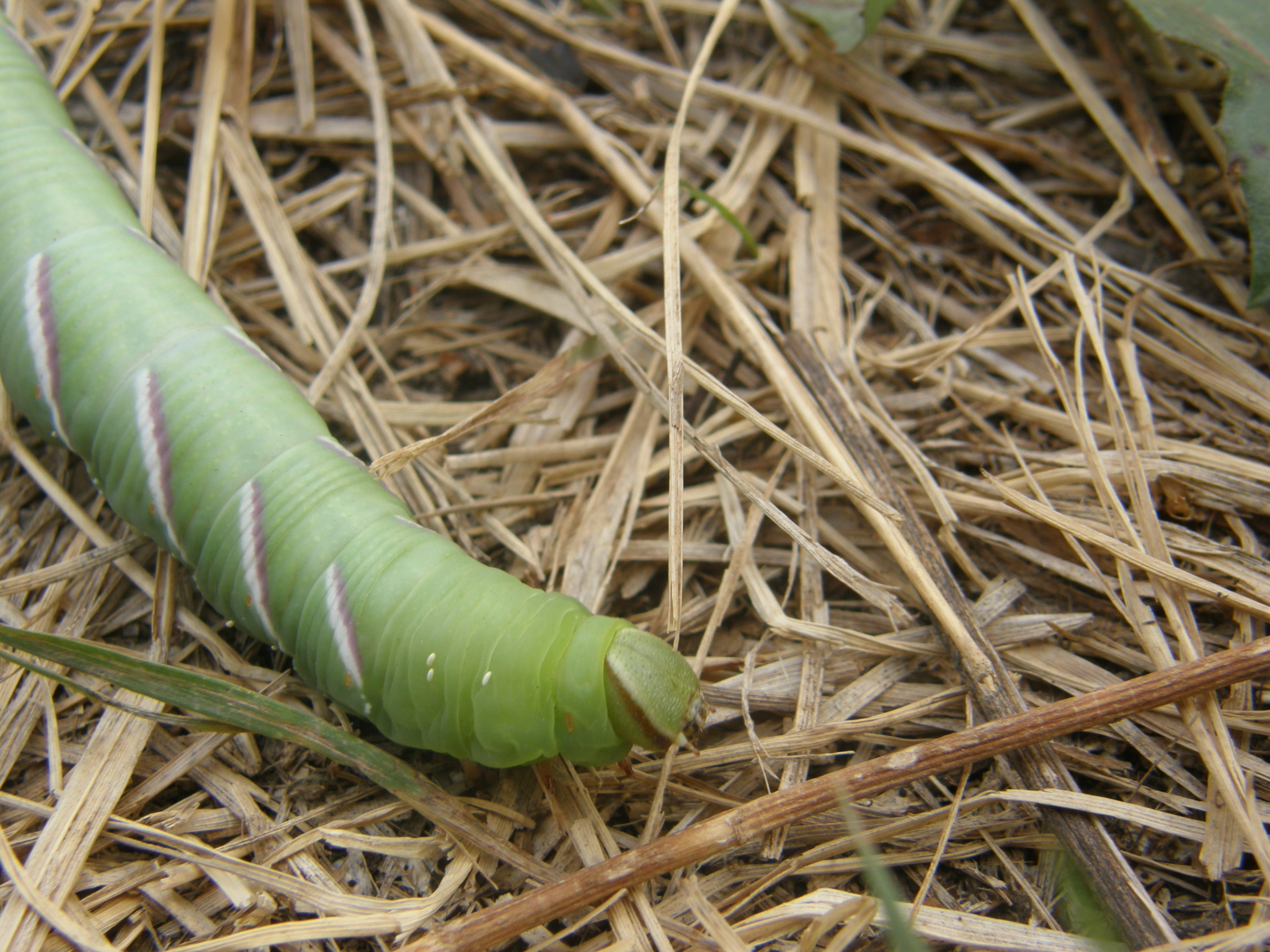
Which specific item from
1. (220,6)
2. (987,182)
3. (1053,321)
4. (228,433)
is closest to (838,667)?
(1053,321)

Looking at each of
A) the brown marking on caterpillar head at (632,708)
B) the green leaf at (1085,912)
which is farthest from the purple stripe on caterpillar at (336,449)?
the green leaf at (1085,912)

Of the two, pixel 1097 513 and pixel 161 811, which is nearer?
pixel 161 811

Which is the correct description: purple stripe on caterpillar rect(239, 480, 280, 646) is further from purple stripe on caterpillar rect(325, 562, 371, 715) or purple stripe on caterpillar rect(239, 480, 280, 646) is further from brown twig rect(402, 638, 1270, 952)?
brown twig rect(402, 638, 1270, 952)

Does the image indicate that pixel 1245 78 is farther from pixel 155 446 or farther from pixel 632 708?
pixel 155 446

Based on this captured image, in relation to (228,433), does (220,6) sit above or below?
above

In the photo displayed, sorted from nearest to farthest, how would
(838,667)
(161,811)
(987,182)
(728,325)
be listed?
(161,811) → (838,667) → (728,325) → (987,182)

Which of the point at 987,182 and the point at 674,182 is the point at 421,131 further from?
the point at 987,182

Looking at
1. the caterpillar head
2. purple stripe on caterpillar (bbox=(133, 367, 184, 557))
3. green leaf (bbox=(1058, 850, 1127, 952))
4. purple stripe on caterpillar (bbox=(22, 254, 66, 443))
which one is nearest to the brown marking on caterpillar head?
the caterpillar head

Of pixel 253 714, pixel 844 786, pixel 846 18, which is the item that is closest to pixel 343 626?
pixel 253 714
